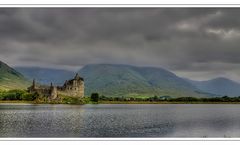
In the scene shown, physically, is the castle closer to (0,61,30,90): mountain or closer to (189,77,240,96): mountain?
(0,61,30,90): mountain

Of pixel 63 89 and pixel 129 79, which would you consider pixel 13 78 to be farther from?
pixel 129 79

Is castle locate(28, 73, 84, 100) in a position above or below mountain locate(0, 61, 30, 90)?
below

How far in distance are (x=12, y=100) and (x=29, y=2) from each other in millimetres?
20734

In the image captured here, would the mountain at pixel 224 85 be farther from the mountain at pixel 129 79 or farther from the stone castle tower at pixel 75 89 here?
the stone castle tower at pixel 75 89

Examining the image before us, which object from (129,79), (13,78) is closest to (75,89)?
(13,78)

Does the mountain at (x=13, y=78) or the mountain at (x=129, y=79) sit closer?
the mountain at (x=13, y=78)

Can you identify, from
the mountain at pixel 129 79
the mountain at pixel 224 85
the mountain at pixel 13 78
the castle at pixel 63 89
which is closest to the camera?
the mountain at pixel 224 85

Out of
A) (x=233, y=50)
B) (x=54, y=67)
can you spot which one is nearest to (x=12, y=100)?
(x=54, y=67)

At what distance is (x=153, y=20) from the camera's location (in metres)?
19.5

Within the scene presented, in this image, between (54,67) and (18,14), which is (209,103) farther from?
(18,14)

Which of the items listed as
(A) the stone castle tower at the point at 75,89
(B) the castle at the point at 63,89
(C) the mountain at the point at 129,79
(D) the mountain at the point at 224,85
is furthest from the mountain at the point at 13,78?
(D) the mountain at the point at 224,85

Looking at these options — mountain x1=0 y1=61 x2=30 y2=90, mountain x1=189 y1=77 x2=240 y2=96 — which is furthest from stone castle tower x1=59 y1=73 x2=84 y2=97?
mountain x1=189 y1=77 x2=240 y2=96

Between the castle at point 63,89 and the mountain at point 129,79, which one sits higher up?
the mountain at point 129,79

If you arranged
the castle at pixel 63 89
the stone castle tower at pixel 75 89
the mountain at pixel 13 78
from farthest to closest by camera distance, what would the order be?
the castle at pixel 63 89 < the stone castle tower at pixel 75 89 < the mountain at pixel 13 78
